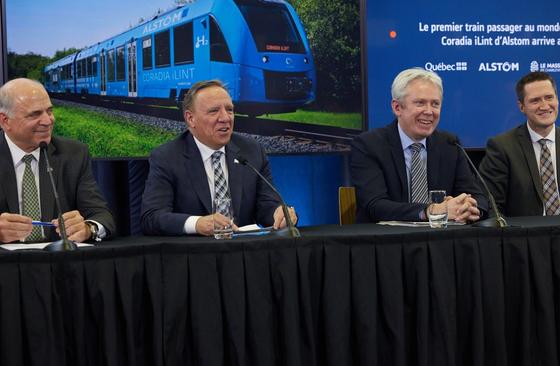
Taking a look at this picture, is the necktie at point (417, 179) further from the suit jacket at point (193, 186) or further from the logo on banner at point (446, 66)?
the logo on banner at point (446, 66)

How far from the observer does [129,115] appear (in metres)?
Result: 4.42

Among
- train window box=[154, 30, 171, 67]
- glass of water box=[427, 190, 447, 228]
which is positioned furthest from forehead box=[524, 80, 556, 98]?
train window box=[154, 30, 171, 67]

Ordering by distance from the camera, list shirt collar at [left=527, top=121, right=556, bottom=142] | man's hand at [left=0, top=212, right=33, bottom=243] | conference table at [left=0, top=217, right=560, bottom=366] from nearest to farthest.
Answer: conference table at [left=0, top=217, right=560, bottom=366]
man's hand at [left=0, top=212, right=33, bottom=243]
shirt collar at [left=527, top=121, right=556, bottom=142]

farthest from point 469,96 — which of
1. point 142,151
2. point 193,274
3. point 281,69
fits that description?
point 193,274

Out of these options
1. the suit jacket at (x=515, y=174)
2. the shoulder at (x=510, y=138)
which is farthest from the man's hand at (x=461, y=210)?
the shoulder at (x=510, y=138)

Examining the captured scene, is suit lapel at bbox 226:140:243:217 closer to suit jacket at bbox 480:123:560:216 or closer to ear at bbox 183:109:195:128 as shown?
ear at bbox 183:109:195:128

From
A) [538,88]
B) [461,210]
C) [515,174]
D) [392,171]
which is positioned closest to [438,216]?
[461,210]

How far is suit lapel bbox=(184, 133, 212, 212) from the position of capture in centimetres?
306

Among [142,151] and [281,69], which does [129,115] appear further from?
[281,69]

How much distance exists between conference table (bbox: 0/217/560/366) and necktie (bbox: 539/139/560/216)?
1058 millimetres

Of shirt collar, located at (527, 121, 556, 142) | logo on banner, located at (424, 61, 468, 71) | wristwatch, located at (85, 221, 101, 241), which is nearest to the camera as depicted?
wristwatch, located at (85, 221, 101, 241)

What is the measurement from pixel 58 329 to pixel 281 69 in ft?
9.14

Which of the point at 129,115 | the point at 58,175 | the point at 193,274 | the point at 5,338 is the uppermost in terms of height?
the point at 129,115

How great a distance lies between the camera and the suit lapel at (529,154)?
3568mm
